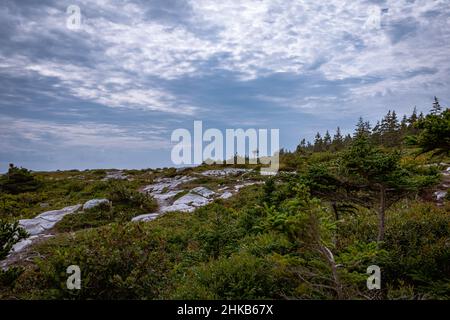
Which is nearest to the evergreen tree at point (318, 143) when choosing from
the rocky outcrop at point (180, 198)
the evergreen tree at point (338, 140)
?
the evergreen tree at point (338, 140)

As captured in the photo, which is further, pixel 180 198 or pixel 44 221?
pixel 180 198

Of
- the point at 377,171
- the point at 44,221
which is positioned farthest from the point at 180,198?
the point at 377,171

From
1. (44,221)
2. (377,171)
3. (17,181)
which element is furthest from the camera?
(17,181)

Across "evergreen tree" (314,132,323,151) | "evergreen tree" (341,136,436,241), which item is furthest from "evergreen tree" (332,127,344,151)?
"evergreen tree" (341,136,436,241)

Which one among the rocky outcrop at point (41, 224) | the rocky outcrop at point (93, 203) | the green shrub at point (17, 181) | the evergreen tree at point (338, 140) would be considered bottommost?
the rocky outcrop at point (41, 224)

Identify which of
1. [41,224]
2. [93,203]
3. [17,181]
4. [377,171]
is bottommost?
[41,224]

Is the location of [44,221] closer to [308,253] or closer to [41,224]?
[41,224]

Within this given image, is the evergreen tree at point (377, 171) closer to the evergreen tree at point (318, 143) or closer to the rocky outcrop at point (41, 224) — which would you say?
the rocky outcrop at point (41, 224)

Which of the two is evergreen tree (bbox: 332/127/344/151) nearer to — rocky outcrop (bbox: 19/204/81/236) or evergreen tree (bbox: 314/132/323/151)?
evergreen tree (bbox: 314/132/323/151)
